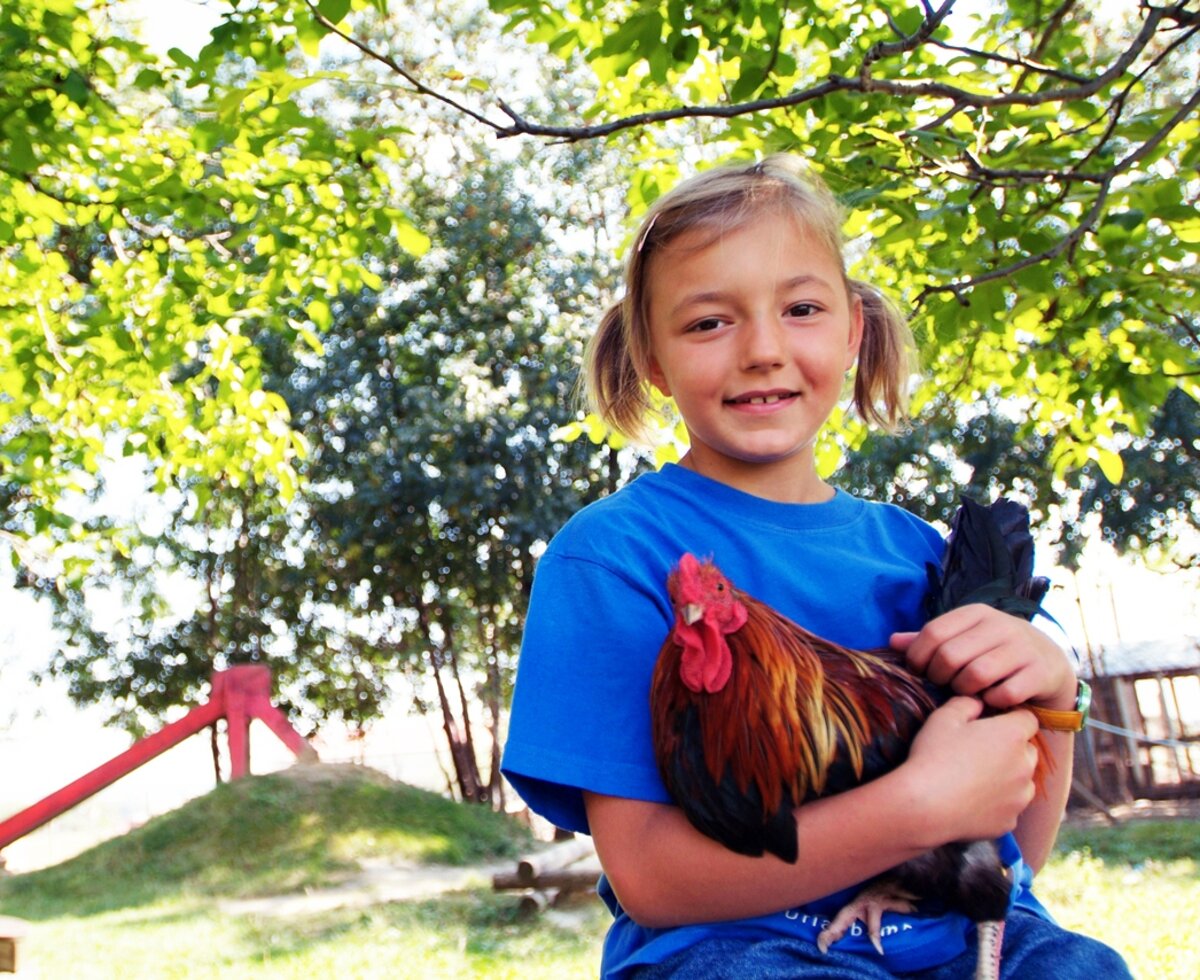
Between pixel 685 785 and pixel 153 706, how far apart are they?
751 inches

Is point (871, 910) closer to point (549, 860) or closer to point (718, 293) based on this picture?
point (718, 293)

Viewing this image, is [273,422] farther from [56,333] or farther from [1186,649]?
[1186,649]

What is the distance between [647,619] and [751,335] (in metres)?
0.39

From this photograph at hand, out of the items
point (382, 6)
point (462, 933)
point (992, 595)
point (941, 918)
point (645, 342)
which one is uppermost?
point (382, 6)

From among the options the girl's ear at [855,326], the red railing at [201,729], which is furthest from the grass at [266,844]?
the girl's ear at [855,326]

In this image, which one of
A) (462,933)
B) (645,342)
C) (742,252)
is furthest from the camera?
(462,933)

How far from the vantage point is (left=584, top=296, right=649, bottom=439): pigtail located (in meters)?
1.90

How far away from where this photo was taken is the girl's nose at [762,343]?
1502 mm

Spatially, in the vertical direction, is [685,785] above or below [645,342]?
below

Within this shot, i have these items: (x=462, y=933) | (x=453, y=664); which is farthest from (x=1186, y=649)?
(x=462, y=933)

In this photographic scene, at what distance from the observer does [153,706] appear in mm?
18703

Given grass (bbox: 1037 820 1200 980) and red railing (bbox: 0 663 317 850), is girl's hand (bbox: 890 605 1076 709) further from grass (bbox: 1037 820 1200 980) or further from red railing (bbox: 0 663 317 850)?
red railing (bbox: 0 663 317 850)

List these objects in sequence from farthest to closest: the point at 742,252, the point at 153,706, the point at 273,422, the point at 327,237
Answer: the point at 153,706 → the point at 273,422 → the point at 327,237 → the point at 742,252

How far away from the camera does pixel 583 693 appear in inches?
53.4
